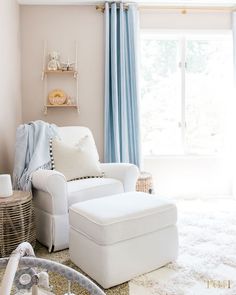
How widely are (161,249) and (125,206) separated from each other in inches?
14.9

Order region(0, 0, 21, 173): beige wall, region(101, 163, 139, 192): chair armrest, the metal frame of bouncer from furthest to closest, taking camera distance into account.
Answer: region(0, 0, 21, 173): beige wall
region(101, 163, 139, 192): chair armrest
the metal frame of bouncer

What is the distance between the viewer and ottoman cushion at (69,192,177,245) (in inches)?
75.4

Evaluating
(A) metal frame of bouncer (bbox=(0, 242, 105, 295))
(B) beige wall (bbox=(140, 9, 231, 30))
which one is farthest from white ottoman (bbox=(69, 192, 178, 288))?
(B) beige wall (bbox=(140, 9, 231, 30))

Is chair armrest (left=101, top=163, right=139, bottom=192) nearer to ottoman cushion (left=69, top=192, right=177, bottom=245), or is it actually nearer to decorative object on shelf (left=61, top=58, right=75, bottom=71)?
ottoman cushion (left=69, top=192, right=177, bottom=245)

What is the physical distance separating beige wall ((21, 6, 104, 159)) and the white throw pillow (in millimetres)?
964

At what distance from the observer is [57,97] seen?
3768 mm

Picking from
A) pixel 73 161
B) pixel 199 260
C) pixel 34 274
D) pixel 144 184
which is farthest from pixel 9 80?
pixel 34 274

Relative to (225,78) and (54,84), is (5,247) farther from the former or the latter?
(225,78)

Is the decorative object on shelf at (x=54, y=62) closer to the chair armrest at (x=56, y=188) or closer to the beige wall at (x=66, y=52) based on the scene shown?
the beige wall at (x=66, y=52)

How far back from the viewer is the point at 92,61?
3.86 metres

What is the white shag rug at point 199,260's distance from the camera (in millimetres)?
1912

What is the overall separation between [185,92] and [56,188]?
2.32m

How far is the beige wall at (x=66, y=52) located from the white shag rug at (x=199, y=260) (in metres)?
1.65

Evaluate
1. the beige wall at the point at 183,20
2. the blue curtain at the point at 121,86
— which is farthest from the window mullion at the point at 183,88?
the blue curtain at the point at 121,86
